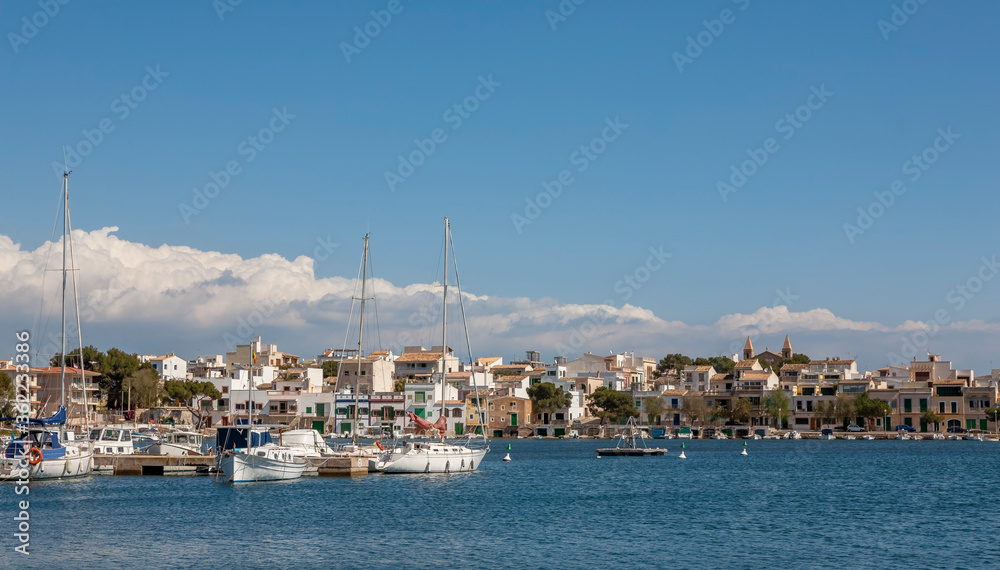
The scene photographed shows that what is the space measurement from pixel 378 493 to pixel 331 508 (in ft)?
Answer: 21.6

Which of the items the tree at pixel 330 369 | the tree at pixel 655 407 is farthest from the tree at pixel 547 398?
the tree at pixel 330 369

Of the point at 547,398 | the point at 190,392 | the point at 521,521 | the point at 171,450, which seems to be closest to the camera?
the point at 521,521

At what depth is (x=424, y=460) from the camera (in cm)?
5847

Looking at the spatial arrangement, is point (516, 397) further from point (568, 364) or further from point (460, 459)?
point (460, 459)

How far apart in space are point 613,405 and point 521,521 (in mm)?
A: 105392

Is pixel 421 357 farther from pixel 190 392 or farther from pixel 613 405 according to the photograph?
pixel 190 392

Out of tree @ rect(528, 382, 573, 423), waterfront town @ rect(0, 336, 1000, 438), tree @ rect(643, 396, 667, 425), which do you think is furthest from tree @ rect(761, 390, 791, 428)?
tree @ rect(528, 382, 573, 423)

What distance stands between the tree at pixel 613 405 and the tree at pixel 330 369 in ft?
124

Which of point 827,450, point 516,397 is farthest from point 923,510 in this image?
point 516,397

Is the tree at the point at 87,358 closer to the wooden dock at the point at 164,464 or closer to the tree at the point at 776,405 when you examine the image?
the wooden dock at the point at 164,464

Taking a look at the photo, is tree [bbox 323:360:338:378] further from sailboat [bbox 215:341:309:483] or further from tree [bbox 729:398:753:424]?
sailboat [bbox 215:341:309:483]

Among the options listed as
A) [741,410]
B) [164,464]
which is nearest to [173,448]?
[164,464]

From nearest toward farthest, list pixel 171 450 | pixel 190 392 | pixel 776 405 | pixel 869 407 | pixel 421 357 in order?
pixel 171 450
pixel 190 392
pixel 869 407
pixel 776 405
pixel 421 357

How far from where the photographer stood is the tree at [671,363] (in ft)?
597
